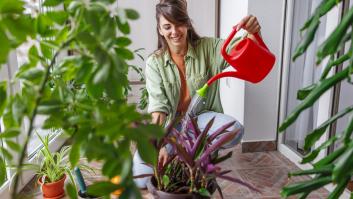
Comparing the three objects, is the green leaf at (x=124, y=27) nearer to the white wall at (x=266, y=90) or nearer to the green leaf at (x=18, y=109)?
the green leaf at (x=18, y=109)

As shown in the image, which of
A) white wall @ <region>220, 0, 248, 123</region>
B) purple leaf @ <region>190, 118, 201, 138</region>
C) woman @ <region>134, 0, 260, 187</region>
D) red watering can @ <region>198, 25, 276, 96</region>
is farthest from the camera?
white wall @ <region>220, 0, 248, 123</region>

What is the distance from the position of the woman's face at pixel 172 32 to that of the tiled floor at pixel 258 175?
2.70 feet

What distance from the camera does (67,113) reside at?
60 centimetres

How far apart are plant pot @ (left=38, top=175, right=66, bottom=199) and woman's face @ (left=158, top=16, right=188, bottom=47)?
0.94 meters

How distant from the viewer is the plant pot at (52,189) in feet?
5.24

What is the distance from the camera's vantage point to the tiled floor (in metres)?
1.75

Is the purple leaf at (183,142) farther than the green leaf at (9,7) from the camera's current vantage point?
Yes

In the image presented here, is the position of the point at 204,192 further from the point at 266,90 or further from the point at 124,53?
the point at 266,90

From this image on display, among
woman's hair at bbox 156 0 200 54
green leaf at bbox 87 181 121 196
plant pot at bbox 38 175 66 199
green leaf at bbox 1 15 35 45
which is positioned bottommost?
plant pot at bbox 38 175 66 199

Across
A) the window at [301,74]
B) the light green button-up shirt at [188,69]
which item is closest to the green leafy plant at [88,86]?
the light green button-up shirt at [188,69]

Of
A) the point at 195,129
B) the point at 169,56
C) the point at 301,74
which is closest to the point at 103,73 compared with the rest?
the point at 195,129

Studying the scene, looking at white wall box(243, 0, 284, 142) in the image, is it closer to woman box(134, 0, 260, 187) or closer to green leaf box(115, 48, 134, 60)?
woman box(134, 0, 260, 187)

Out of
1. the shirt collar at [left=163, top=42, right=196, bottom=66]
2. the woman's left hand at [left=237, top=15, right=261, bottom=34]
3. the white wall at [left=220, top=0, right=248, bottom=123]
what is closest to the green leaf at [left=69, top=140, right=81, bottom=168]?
the woman's left hand at [left=237, top=15, right=261, bottom=34]

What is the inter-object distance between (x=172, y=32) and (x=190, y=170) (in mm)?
939
